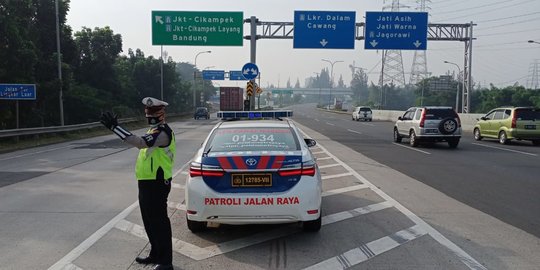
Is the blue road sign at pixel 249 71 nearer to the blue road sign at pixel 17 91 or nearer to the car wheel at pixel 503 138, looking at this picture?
the blue road sign at pixel 17 91

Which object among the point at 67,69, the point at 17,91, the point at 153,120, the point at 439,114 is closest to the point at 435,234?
the point at 153,120

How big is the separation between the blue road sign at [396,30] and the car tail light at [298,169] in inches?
1031

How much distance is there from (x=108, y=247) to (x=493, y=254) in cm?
453

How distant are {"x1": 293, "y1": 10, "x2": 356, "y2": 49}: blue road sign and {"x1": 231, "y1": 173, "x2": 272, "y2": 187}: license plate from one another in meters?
25.3

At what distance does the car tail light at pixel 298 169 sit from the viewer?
6.00 m

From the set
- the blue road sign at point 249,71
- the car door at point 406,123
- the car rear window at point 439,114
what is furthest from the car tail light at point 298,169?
the blue road sign at point 249,71

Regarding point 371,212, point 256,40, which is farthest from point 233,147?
point 256,40

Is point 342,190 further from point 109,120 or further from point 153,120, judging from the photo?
point 109,120

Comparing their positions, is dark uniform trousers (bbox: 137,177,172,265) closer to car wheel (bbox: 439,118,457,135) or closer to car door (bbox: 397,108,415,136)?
car wheel (bbox: 439,118,457,135)

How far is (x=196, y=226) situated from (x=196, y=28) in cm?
2536

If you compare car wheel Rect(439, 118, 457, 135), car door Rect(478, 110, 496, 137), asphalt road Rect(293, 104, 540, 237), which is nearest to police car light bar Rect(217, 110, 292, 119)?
asphalt road Rect(293, 104, 540, 237)

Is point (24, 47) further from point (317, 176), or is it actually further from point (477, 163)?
point (317, 176)

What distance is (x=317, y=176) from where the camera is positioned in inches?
250

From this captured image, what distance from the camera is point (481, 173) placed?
12516mm
